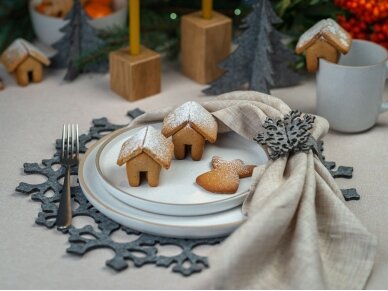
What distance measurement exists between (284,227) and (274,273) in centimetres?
5

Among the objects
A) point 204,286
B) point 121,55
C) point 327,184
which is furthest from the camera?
point 121,55

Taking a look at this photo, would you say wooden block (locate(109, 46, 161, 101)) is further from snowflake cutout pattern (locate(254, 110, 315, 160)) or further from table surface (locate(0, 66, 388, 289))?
snowflake cutout pattern (locate(254, 110, 315, 160))

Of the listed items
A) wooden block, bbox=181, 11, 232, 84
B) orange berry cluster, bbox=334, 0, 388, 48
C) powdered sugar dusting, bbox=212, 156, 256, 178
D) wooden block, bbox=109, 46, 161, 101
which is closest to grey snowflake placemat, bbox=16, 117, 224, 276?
powdered sugar dusting, bbox=212, 156, 256, 178

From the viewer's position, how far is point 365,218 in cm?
93

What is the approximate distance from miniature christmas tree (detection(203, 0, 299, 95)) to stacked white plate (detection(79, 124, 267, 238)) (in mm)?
236

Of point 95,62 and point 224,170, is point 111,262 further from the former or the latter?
point 95,62

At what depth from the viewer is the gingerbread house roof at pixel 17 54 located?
1261 mm

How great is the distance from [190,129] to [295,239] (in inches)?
9.5

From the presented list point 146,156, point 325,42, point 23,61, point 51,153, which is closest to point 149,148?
point 146,156

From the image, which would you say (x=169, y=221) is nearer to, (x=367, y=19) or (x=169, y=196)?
(x=169, y=196)

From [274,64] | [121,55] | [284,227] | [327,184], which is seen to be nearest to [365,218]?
[327,184]

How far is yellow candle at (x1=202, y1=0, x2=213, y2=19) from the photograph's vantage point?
128 cm

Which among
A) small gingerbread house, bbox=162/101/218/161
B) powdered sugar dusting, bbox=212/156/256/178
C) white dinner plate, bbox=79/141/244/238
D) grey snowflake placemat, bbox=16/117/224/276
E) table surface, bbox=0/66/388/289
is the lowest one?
table surface, bbox=0/66/388/289

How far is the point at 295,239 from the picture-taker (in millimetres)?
792
